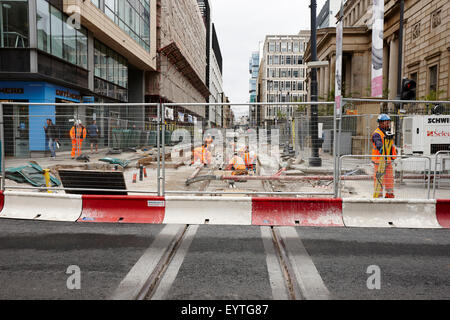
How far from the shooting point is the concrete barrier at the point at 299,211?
502 cm

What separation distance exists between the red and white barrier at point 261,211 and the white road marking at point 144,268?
32 centimetres

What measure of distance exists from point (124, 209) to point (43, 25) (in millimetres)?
18136

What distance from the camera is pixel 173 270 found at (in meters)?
3.80

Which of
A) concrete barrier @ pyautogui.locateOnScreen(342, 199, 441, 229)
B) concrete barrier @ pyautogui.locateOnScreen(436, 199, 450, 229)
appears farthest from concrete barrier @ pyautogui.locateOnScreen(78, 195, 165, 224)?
concrete barrier @ pyautogui.locateOnScreen(436, 199, 450, 229)

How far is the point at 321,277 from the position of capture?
361cm

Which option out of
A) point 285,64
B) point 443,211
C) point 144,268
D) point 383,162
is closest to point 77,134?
point 144,268

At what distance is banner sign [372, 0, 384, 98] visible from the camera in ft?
53.4

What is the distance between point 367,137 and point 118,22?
23749 millimetres

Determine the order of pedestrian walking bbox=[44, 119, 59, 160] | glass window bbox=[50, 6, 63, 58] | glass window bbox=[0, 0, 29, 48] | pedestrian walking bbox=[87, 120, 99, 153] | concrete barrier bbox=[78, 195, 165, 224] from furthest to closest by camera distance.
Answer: glass window bbox=[50, 6, 63, 58], glass window bbox=[0, 0, 29, 48], pedestrian walking bbox=[87, 120, 99, 153], pedestrian walking bbox=[44, 119, 59, 160], concrete barrier bbox=[78, 195, 165, 224]

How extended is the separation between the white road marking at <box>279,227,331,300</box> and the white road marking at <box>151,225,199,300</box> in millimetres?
1302

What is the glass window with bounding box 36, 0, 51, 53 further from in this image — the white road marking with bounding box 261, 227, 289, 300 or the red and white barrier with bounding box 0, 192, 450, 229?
the white road marking with bounding box 261, 227, 289, 300

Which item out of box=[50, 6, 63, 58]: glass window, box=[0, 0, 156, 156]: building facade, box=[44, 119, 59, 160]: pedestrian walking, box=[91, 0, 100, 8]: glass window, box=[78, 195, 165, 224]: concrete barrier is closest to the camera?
box=[78, 195, 165, 224]: concrete barrier
